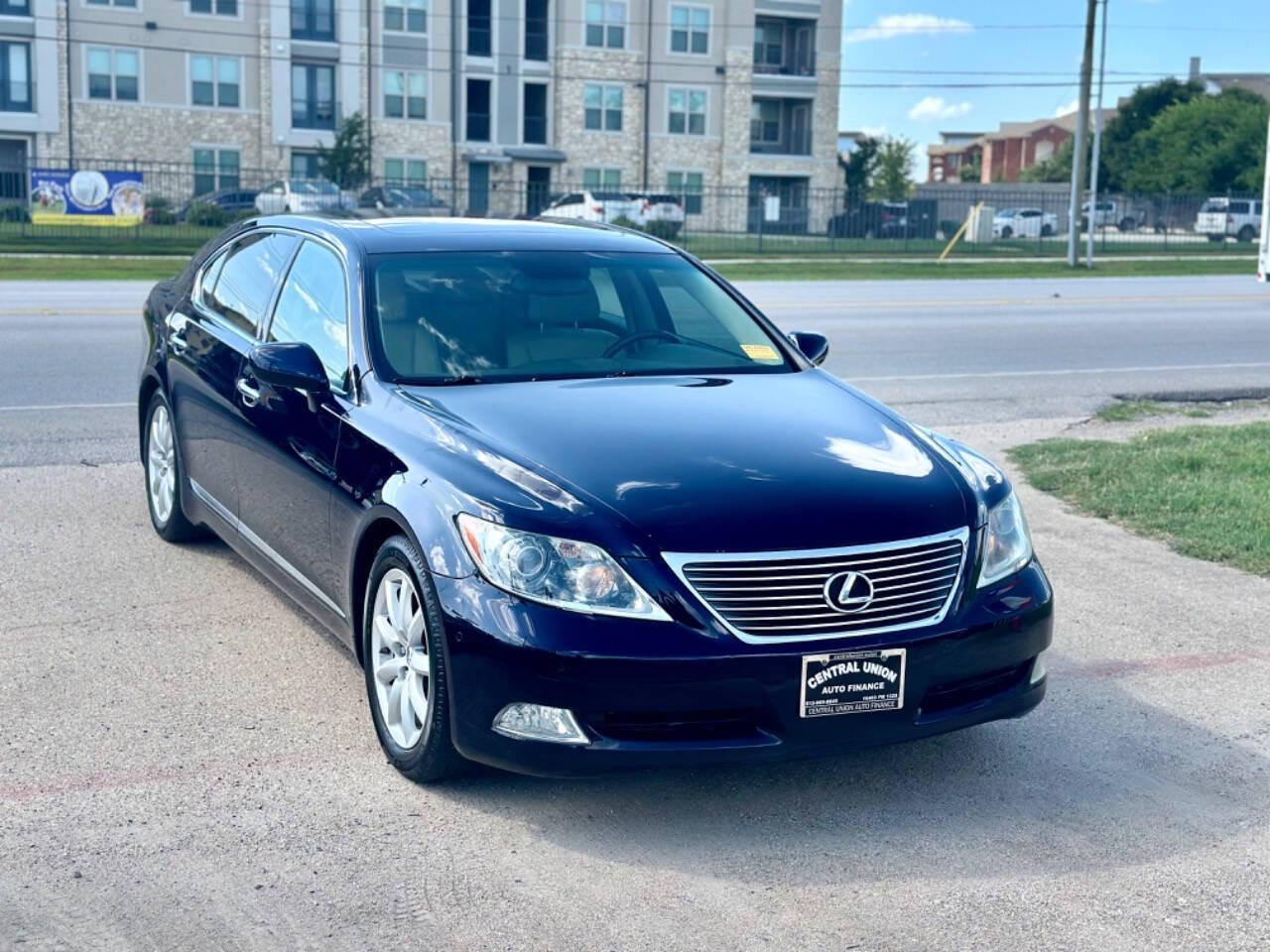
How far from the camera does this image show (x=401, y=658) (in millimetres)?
4781

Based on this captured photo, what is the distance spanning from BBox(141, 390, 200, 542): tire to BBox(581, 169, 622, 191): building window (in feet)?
187

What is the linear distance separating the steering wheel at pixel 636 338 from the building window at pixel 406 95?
56238mm

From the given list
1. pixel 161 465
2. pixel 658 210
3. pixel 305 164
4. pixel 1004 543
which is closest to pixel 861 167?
pixel 305 164

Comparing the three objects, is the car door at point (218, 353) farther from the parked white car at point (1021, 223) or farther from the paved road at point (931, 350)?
the parked white car at point (1021, 223)

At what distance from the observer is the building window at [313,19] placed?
5784cm

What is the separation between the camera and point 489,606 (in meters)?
4.32

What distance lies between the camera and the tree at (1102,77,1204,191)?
296ft

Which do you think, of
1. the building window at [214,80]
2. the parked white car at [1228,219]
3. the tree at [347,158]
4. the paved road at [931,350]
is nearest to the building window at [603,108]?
the tree at [347,158]

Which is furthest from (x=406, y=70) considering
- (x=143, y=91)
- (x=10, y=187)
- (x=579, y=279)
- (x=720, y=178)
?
(x=579, y=279)

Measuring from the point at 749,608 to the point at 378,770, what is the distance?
1.31 meters

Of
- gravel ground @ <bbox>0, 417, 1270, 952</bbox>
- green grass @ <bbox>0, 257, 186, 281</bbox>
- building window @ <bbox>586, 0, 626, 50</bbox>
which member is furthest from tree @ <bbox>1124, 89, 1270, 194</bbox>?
gravel ground @ <bbox>0, 417, 1270, 952</bbox>

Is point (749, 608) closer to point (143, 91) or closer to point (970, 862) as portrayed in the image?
point (970, 862)

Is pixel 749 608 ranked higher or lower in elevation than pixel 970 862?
higher

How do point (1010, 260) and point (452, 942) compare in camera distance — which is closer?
point (452, 942)
